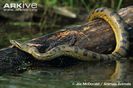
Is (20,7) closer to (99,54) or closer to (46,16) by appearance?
(46,16)

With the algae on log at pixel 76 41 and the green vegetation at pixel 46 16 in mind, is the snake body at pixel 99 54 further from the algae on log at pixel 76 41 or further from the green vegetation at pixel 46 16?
the green vegetation at pixel 46 16

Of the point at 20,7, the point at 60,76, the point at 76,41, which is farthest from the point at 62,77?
the point at 20,7

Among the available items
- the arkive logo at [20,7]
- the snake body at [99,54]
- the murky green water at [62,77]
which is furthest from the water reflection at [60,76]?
the arkive logo at [20,7]

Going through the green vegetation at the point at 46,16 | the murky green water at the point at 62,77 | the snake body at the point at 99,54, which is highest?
the green vegetation at the point at 46,16

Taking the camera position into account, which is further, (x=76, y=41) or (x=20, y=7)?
(x=20, y=7)

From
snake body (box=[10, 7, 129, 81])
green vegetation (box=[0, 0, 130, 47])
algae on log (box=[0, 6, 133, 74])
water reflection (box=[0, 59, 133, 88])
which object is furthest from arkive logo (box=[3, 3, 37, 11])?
water reflection (box=[0, 59, 133, 88])

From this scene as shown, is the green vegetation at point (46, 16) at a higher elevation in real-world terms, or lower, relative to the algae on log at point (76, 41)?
higher

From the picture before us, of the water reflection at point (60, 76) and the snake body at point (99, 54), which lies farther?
the snake body at point (99, 54)

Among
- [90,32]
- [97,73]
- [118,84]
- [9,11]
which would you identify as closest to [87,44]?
[90,32]
